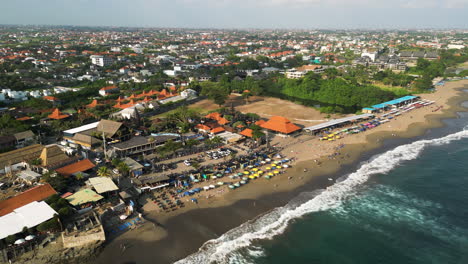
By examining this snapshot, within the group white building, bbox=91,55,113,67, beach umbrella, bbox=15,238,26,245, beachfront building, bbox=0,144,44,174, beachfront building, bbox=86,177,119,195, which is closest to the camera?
beach umbrella, bbox=15,238,26,245

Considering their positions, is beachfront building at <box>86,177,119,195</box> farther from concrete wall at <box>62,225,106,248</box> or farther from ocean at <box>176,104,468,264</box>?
ocean at <box>176,104,468,264</box>

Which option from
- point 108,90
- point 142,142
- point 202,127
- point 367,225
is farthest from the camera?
point 108,90

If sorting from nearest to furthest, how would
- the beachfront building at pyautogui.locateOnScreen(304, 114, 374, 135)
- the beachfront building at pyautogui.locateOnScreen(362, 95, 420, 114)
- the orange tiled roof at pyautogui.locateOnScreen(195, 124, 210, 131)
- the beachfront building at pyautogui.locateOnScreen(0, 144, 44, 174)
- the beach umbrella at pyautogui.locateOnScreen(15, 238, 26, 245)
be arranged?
the beach umbrella at pyautogui.locateOnScreen(15, 238, 26, 245) → the beachfront building at pyautogui.locateOnScreen(0, 144, 44, 174) → the orange tiled roof at pyautogui.locateOnScreen(195, 124, 210, 131) → the beachfront building at pyautogui.locateOnScreen(304, 114, 374, 135) → the beachfront building at pyautogui.locateOnScreen(362, 95, 420, 114)

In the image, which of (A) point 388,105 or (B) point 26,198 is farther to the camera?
(A) point 388,105

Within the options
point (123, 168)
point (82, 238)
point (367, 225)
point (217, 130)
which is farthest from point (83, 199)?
point (367, 225)

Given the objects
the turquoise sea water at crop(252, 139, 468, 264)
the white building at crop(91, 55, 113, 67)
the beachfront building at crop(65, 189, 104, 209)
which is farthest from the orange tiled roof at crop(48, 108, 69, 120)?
the white building at crop(91, 55, 113, 67)

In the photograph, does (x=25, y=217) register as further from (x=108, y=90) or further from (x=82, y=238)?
(x=108, y=90)

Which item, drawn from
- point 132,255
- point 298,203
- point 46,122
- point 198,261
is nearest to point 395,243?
point 298,203
